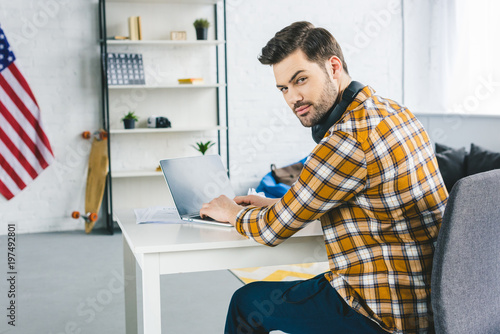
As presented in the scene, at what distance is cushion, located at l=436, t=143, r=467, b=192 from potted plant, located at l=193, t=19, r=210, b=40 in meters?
2.23

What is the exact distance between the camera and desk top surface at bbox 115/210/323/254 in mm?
1632

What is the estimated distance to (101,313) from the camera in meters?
3.08

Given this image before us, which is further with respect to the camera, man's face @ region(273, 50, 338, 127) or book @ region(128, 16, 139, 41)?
book @ region(128, 16, 139, 41)

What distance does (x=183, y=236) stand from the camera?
1740 millimetres

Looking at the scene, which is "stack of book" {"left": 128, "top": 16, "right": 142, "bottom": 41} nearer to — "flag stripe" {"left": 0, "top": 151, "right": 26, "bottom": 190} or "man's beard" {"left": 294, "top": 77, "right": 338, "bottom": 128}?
"flag stripe" {"left": 0, "top": 151, "right": 26, "bottom": 190}

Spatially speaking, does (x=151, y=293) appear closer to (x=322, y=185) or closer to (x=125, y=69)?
(x=322, y=185)

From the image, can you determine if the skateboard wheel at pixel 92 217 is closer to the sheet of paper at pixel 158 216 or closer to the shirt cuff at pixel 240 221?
the sheet of paper at pixel 158 216

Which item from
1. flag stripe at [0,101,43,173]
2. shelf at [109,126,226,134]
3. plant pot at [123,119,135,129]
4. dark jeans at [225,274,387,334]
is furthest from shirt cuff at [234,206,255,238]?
flag stripe at [0,101,43,173]

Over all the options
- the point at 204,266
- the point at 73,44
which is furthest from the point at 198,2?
the point at 204,266

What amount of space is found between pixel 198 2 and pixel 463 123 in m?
2.64

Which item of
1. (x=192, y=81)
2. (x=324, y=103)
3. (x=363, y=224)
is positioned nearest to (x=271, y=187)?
(x=192, y=81)

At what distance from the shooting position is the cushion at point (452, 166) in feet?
14.7

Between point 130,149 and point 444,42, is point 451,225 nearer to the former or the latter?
point 130,149

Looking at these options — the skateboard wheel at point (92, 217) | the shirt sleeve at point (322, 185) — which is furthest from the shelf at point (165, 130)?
the shirt sleeve at point (322, 185)
